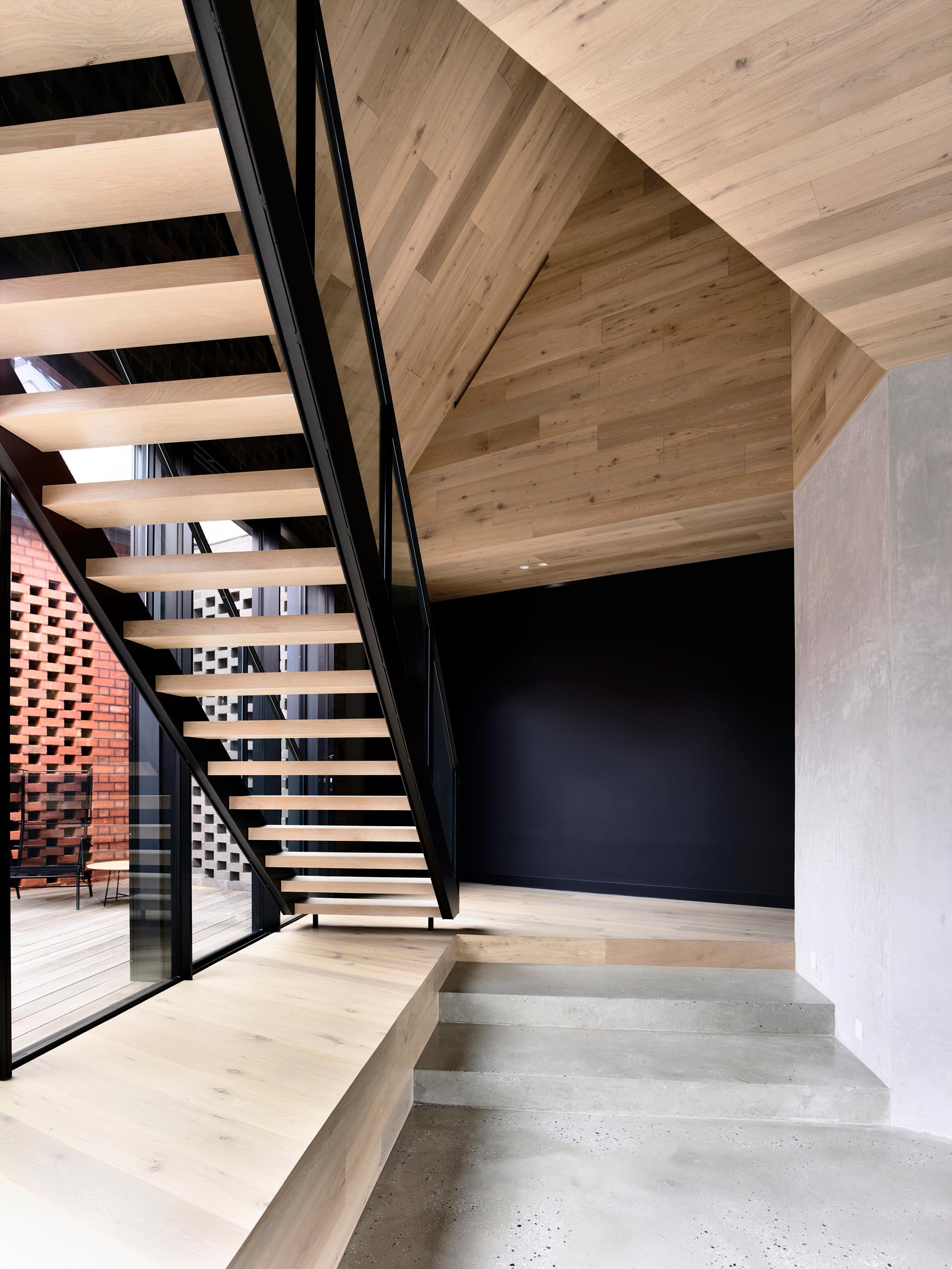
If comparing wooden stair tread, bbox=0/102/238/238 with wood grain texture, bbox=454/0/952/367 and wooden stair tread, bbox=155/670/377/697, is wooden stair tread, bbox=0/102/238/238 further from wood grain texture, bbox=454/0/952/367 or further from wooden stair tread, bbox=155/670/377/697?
wooden stair tread, bbox=155/670/377/697

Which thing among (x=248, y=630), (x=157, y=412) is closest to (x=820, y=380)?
(x=248, y=630)

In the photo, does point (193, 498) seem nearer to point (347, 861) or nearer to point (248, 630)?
point (248, 630)

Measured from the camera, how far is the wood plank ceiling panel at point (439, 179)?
427cm

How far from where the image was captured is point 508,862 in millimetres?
7574

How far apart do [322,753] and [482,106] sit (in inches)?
174

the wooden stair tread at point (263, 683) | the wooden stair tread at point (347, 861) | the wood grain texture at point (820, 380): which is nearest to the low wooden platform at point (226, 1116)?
the wooden stair tread at point (347, 861)

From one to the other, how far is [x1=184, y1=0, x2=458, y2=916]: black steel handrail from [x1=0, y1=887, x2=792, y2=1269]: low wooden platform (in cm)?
111

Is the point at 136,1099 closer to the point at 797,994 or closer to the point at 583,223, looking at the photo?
the point at 797,994

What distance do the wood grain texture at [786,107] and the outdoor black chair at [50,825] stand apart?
2.81m

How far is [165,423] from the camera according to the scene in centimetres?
264

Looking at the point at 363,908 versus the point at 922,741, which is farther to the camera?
the point at 363,908

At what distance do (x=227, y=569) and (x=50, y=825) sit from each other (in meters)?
1.17

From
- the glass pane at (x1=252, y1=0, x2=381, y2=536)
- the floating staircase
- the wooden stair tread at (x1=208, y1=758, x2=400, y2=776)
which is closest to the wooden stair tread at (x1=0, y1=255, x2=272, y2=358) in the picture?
the floating staircase

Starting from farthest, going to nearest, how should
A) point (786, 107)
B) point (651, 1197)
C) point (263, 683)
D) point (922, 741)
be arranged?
point (263, 683)
point (922, 741)
point (651, 1197)
point (786, 107)
